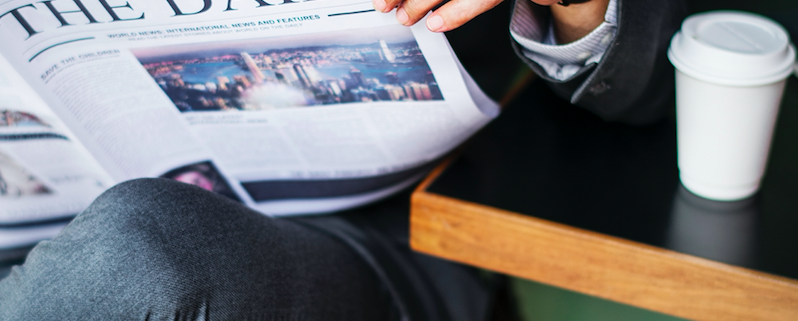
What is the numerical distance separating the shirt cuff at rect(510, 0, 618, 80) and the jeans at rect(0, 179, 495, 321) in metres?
0.29

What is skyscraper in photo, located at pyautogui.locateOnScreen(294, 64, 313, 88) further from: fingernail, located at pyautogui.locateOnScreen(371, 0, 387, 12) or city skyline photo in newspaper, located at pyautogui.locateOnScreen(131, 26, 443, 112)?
fingernail, located at pyautogui.locateOnScreen(371, 0, 387, 12)

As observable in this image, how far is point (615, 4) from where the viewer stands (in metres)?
0.42

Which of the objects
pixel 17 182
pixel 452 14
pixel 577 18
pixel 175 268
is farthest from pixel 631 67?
pixel 17 182

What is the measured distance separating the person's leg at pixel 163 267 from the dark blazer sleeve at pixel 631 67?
0.97 feet

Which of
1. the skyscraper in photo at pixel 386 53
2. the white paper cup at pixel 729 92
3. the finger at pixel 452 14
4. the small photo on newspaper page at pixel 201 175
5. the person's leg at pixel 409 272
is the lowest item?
the person's leg at pixel 409 272

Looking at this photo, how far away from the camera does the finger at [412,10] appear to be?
1.26 ft

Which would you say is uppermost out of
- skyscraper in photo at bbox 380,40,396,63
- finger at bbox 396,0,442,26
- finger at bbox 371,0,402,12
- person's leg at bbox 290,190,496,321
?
finger at bbox 371,0,402,12

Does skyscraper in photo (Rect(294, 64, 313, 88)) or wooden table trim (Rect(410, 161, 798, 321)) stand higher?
skyscraper in photo (Rect(294, 64, 313, 88))

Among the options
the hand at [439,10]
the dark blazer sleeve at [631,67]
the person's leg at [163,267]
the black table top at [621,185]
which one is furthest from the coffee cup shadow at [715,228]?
the person's leg at [163,267]

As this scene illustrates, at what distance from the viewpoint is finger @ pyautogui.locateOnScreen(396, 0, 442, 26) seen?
1.26 ft

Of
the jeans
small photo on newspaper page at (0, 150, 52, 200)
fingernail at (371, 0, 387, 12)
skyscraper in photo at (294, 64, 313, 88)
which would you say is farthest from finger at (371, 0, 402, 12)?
small photo on newspaper page at (0, 150, 52, 200)

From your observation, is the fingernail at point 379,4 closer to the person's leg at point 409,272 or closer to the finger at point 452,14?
the finger at point 452,14

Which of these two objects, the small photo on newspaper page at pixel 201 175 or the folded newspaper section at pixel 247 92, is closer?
the folded newspaper section at pixel 247 92

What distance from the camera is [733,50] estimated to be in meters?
0.38
